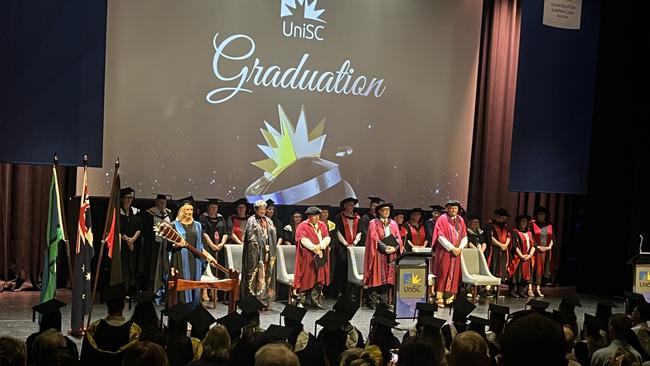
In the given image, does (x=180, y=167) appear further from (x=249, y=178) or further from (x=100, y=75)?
(x=100, y=75)

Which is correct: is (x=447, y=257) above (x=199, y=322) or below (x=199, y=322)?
below

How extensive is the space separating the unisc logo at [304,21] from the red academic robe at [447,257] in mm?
3499

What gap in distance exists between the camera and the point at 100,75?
10688mm

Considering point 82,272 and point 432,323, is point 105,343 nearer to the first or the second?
point 432,323

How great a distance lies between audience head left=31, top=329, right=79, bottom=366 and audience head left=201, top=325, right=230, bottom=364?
0.74 m

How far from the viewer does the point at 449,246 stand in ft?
38.3

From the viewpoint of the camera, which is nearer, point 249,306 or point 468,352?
point 468,352

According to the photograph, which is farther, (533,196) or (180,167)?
(533,196)

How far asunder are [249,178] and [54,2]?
3.81 meters

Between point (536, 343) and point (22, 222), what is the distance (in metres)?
10.4

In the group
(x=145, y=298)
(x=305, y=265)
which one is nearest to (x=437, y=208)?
(x=305, y=265)

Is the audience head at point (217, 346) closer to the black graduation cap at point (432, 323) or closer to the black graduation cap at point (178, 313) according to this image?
the black graduation cap at point (178, 313)

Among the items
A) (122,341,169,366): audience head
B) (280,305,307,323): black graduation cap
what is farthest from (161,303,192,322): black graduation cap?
(122,341,169,366): audience head

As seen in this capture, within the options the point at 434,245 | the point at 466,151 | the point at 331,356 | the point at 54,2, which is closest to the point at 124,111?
the point at 54,2
